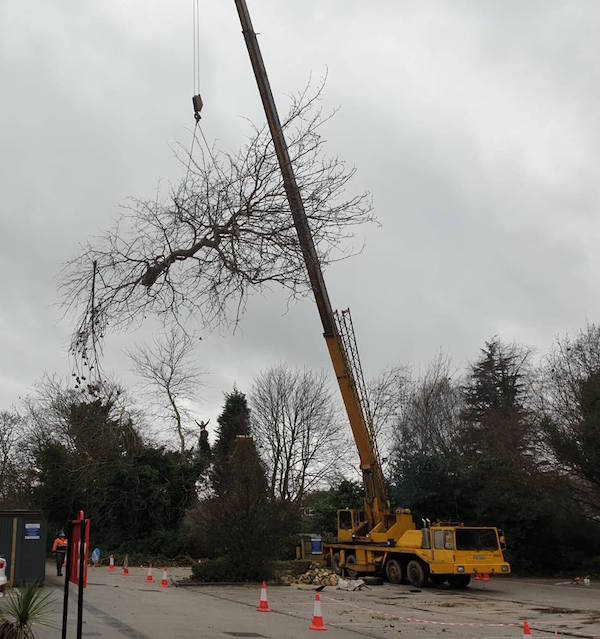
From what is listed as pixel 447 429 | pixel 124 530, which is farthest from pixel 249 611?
pixel 447 429

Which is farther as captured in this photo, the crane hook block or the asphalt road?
the asphalt road

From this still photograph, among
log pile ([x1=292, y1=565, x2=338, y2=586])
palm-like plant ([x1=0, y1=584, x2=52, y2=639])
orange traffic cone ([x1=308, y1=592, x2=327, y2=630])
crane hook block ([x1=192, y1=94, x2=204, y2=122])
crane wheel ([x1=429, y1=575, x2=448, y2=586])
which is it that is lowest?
log pile ([x1=292, y1=565, x2=338, y2=586])

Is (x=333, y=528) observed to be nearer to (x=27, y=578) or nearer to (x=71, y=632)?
(x=27, y=578)

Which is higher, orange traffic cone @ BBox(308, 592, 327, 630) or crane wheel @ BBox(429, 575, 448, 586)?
orange traffic cone @ BBox(308, 592, 327, 630)

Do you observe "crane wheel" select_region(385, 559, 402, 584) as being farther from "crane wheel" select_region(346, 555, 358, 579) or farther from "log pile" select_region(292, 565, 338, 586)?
"log pile" select_region(292, 565, 338, 586)

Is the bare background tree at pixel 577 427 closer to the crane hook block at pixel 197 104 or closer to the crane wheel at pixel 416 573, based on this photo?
the crane wheel at pixel 416 573

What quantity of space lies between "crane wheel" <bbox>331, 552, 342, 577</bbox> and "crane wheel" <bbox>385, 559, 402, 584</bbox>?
2.63 meters

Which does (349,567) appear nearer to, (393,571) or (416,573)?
(393,571)

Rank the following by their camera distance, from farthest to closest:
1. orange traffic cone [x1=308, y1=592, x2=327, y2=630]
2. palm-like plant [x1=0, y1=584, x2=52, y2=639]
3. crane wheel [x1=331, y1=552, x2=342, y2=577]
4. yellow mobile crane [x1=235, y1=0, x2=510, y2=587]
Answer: crane wheel [x1=331, y1=552, x2=342, y2=577]
yellow mobile crane [x1=235, y1=0, x2=510, y2=587]
orange traffic cone [x1=308, y1=592, x2=327, y2=630]
palm-like plant [x1=0, y1=584, x2=52, y2=639]

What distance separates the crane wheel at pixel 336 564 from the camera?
27.3m

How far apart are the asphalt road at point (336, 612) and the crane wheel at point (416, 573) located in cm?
34

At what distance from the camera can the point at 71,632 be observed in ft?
38.8

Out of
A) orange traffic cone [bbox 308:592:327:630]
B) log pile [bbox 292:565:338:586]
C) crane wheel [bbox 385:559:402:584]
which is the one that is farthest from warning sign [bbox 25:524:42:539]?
crane wheel [bbox 385:559:402:584]

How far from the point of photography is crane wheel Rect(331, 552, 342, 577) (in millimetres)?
27314
